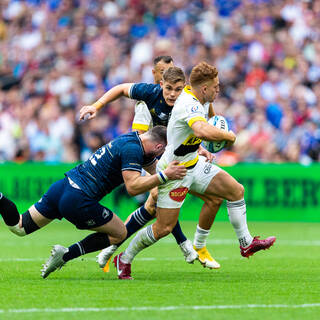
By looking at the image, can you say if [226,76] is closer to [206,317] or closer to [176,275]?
[176,275]

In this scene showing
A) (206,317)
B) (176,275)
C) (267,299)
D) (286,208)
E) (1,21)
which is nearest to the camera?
(206,317)

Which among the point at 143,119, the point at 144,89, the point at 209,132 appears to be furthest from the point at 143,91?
the point at 209,132

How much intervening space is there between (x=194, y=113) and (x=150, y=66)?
1185 centimetres

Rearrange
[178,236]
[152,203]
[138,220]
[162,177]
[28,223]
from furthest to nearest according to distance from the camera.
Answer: [178,236]
[138,220]
[152,203]
[28,223]
[162,177]

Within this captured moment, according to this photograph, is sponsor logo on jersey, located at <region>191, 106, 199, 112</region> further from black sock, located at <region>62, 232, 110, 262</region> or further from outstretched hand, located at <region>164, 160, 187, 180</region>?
black sock, located at <region>62, 232, 110, 262</region>

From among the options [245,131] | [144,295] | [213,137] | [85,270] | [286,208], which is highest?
[213,137]

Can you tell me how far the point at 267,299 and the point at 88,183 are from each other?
2234 millimetres

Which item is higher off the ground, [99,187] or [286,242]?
[99,187]

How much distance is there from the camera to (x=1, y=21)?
24.2 metres

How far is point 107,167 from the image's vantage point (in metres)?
8.55

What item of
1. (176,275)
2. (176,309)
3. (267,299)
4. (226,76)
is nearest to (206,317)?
(176,309)

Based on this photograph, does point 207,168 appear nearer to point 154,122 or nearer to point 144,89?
point 154,122

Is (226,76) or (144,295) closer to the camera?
(144,295)

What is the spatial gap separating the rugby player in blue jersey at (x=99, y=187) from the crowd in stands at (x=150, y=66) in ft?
30.5
